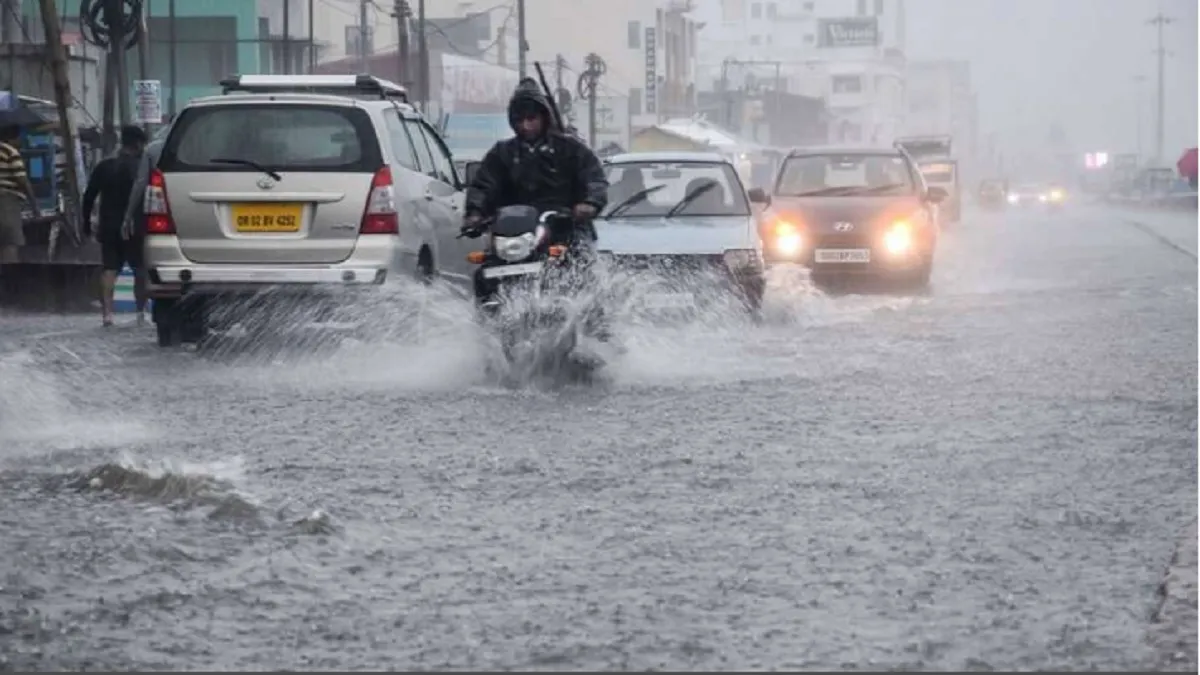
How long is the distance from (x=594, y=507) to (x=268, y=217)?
6.92 metres

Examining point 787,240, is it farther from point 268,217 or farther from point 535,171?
point 535,171

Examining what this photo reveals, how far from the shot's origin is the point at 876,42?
614ft

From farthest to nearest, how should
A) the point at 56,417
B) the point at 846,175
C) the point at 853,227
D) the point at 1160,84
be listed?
the point at 1160,84 → the point at 846,175 → the point at 853,227 → the point at 56,417

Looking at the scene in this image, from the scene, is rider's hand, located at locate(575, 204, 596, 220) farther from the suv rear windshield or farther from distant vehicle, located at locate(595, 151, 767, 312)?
distant vehicle, located at locate(595, 151, 767, 312)

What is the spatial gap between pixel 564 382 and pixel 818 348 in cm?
324

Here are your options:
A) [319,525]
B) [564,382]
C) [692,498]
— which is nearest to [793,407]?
[564,382]

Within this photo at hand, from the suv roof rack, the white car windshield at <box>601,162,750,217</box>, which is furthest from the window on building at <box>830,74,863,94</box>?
the white car windshield at <box>601,162,750,217</box>

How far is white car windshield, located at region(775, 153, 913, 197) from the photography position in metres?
23.7

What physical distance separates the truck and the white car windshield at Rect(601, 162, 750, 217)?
41.1 meters

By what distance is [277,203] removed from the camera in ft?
47.5

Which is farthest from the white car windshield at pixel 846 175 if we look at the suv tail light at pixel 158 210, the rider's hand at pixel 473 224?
the rider's hand at pixel 473 224

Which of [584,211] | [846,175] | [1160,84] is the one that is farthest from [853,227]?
[1160,84]

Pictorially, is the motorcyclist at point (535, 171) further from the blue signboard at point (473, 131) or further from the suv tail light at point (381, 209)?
the blue signboard at point (473, 131)

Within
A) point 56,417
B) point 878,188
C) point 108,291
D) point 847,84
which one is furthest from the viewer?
point 847,84
